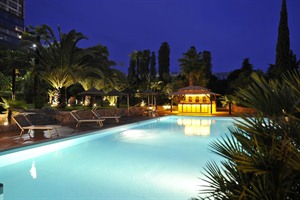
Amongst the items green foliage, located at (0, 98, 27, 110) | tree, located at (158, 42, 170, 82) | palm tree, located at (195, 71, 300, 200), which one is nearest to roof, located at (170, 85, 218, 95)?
green foliage, located at (0, 98, 27, 110)

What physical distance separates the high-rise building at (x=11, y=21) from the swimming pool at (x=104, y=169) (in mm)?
64279

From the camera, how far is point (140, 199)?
440cm

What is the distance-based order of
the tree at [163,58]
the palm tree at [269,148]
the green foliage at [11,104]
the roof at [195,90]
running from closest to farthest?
the palm tree at [269,148] → the green foliage at [11,104] → the roof at [195,90] → the tree at [163,58]

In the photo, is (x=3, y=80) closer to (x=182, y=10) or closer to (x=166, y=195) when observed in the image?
(x=166, y=195)

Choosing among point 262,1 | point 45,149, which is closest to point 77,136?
point 45,149

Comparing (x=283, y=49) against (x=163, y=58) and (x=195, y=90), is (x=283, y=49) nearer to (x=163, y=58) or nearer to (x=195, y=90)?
(x=195, y=90)

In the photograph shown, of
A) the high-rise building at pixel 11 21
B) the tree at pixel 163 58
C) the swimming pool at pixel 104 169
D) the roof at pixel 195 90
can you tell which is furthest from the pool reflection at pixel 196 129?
the high-rise building at pixel 11 21

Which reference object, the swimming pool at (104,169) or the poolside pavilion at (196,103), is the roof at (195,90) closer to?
the poolside pavilion at (196,103)

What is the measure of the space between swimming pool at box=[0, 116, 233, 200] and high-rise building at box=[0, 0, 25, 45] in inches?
2531

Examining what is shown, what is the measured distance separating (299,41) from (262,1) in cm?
2938

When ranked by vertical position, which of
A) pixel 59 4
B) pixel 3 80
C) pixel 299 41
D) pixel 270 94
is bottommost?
pixel 270 94

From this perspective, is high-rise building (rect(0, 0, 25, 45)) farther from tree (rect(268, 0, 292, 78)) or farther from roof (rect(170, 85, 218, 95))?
tree (rect(268, 0, 292, 78))

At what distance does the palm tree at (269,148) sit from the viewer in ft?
4.18

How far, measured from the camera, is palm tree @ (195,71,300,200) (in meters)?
1.27
